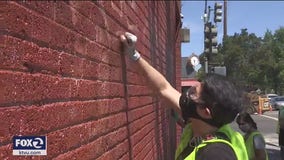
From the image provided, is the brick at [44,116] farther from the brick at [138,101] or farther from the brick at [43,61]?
the brick at [138,101]

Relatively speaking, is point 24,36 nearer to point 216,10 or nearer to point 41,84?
point 41,84

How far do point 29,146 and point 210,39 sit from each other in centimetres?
1591

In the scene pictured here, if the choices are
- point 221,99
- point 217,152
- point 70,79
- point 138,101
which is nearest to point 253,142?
point 138,101

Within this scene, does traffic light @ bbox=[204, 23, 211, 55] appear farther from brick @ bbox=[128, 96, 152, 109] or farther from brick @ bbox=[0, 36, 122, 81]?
brick @ bbox=[0, 36, 122, 81]

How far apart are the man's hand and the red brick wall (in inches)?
2.4

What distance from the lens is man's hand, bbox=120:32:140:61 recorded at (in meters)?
4.09

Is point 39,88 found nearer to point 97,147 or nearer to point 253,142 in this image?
point 97,147

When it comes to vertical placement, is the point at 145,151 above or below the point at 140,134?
below

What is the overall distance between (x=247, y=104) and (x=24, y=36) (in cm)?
142

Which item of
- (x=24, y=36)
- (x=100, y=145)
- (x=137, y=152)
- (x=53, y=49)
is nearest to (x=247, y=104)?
(x=100, y=145)

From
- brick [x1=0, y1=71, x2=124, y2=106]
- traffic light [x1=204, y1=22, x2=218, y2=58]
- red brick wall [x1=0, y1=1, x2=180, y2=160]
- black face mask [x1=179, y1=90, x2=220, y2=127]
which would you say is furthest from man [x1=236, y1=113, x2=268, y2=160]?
traffic light [x1=204, y1=22, x2=218, y2=58]

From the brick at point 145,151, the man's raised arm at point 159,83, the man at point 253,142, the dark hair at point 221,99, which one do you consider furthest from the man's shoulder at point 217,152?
the man at point 253,142

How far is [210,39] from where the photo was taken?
17.8 meters

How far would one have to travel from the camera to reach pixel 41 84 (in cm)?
247
